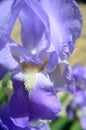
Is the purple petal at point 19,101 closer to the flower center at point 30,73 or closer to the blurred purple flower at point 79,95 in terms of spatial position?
the flower center at point 30,73

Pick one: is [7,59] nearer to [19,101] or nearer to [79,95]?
[19,101]

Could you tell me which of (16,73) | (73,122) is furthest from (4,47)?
(73,122)

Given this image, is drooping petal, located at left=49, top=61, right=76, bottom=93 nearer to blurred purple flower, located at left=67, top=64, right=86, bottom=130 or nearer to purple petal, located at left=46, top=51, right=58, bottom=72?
purple petal, located at left=46, top=51, right=58, bottom=72

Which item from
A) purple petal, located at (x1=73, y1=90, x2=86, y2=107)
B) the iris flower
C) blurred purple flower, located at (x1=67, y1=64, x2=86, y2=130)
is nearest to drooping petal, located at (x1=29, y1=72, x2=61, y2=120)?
the iris flower

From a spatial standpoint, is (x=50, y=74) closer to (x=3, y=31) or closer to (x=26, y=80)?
(x=26, y=80)

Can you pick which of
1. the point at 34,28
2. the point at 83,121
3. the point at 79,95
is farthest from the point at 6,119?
the point at 83,121
